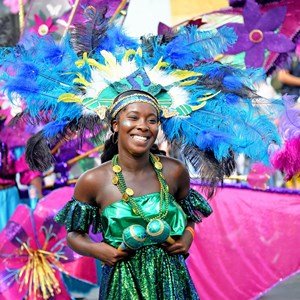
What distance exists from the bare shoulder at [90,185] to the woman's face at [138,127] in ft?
0.57

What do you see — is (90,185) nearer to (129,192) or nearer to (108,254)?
(129,192)

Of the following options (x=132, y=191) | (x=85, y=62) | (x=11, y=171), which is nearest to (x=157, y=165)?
(x=132, y=191)

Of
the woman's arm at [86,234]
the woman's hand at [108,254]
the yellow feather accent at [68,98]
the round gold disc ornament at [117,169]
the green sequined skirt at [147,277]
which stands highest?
the yellow feather accent at [68,98]

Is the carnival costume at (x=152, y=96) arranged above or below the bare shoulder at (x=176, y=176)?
above

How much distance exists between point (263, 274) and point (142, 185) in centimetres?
213

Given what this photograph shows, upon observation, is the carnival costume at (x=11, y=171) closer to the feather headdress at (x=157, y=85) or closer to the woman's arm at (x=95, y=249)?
the feather headdress at (x=157, y=85)

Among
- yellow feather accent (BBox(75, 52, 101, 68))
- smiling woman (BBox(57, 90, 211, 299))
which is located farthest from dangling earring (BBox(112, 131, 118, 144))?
yellow feather accent (BBox(75, 52, 101, 68))

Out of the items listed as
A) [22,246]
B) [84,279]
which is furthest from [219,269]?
[22,246]

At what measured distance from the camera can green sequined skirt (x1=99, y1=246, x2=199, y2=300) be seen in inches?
149

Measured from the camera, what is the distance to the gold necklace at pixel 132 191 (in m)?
3.81

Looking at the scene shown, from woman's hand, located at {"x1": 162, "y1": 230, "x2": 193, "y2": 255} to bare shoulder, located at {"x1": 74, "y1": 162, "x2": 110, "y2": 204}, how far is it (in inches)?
14.7

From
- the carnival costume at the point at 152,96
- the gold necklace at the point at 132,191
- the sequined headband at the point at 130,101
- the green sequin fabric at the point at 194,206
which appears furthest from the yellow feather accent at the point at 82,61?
the green sequin fabric at the point at 194,206

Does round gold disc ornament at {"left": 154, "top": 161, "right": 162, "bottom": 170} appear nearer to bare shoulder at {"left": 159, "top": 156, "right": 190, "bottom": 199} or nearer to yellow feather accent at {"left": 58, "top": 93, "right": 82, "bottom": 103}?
bare shoulder at {"left": 159, "top": 156, "right": 190, "bottom": 199}

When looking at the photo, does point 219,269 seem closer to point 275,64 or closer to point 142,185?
point 275,64
